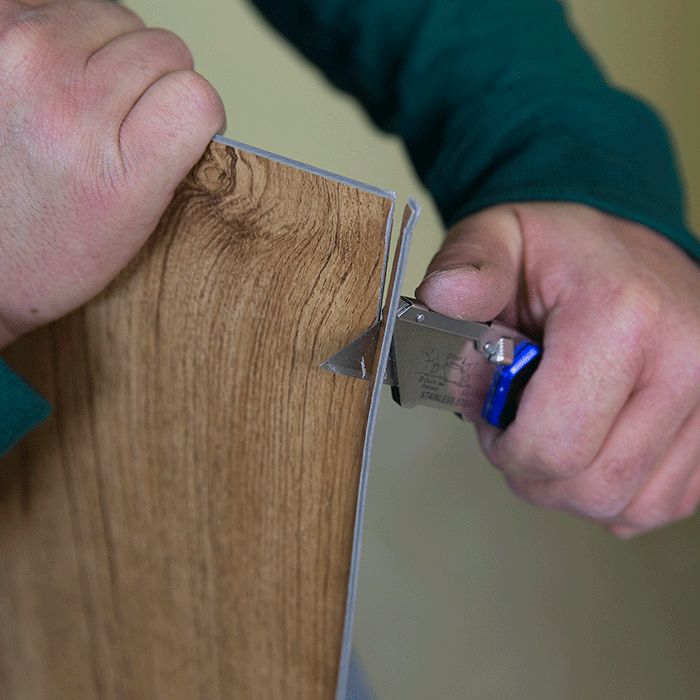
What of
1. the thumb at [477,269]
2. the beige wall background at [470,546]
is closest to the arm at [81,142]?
the thumb at [477,269]

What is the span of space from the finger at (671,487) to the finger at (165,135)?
0.31 m

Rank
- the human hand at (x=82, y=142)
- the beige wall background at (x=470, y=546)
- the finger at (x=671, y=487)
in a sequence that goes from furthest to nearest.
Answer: the beige wall background at (x=470, y=546)
the finger at (x=671, y=487)
the human hand at (x=82, y=142)

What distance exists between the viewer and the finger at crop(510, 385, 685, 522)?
42 centimetres

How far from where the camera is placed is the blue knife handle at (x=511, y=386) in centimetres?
36

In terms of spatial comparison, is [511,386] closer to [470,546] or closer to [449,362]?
[449,362]

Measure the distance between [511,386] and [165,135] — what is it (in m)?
0.20

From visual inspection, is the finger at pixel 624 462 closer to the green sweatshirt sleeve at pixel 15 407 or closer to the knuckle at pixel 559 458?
the knuckle at pixel 559 458

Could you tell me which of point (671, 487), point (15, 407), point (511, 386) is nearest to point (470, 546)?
point (671, 487)

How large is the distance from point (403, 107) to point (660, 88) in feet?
2.65

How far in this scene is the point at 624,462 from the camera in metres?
0.43

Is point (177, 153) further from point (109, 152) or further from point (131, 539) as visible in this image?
point (131, 539)

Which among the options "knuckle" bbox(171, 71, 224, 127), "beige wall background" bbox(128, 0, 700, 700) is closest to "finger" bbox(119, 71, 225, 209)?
"knuckle" bbox(171, 71, 224, 127)

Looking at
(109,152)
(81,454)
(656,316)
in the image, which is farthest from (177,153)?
(656,316)

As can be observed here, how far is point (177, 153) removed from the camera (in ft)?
0.74
